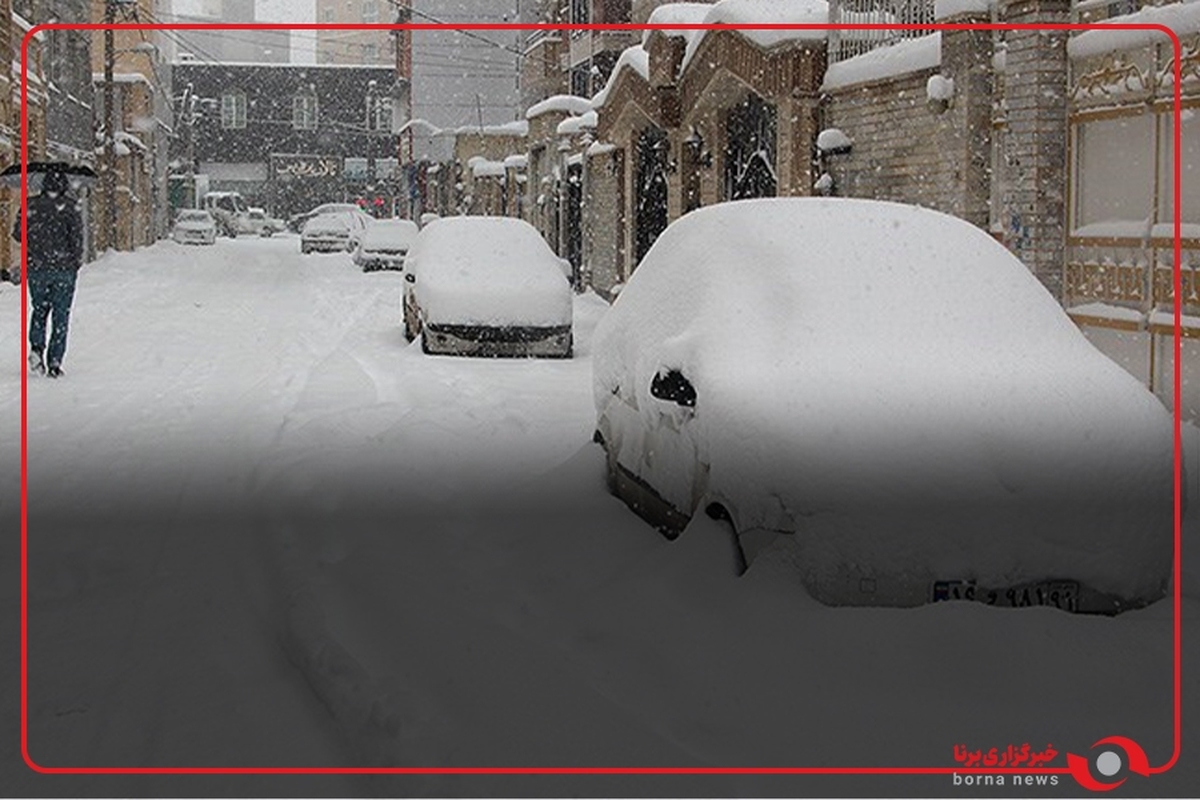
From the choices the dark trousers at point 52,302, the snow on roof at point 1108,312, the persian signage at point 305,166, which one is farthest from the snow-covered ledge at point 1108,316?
the persian signage at point 305,166

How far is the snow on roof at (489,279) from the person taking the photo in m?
16.5

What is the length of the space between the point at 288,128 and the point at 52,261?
71.6m

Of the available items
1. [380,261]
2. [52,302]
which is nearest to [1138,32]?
[52,302]

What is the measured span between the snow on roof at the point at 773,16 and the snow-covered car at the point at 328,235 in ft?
96.8

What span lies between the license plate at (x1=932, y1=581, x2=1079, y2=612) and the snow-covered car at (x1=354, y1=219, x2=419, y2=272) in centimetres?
3239

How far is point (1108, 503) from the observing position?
5691mm

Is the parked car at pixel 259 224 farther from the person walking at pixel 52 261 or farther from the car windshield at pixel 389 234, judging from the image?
the person walking at pixel 52 261

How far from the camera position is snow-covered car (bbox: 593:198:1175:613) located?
554cm

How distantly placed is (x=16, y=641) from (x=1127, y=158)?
8.92 m

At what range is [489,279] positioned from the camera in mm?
16922

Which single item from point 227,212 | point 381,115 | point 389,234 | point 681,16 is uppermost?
point 381,115

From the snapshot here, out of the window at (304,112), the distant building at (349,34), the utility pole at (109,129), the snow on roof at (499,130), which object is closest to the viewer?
the utility pole at (109,129)

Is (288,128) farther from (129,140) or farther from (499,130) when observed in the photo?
(129,140)

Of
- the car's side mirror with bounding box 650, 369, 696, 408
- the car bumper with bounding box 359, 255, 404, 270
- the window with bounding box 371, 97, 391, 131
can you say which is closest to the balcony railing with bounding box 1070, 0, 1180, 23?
the car's side mirror with bounding box 650, 369, 696, 408
